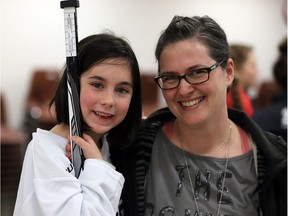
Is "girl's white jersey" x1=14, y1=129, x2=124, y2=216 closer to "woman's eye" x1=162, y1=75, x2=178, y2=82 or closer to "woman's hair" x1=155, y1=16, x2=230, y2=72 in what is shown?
"woman's eye" x1=162, y1=75, x2=178, y2=82

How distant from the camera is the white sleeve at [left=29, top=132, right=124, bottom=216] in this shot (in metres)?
1.04

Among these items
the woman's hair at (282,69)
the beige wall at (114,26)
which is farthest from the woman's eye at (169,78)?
the woman's hair at (282,69)

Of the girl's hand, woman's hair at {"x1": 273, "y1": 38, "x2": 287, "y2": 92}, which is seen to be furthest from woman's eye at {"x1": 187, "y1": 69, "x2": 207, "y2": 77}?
woman's hair at {"x1": 273, "y1": 38, "x2": 287, "y2": 92}

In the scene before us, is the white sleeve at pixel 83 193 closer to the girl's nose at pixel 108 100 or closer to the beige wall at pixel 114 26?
the girl's nose at pixel 108 100

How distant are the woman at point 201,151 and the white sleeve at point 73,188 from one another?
24 cm

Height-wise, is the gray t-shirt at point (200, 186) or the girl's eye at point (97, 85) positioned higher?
the girl's eye at point (97, 85)

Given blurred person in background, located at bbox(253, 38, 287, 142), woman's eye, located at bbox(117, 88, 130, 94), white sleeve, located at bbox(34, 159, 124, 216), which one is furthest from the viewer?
blurred person in background, located at bbox(253, 38, 287, 142)

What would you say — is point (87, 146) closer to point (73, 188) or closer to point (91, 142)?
point (91, 142)

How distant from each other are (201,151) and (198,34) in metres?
0.42

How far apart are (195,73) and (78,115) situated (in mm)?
402

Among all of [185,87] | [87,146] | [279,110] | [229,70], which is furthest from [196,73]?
[279,110]

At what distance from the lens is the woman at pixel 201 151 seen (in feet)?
4.33

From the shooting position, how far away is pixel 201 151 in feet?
4.80

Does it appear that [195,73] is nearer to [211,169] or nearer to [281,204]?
[211,169]
